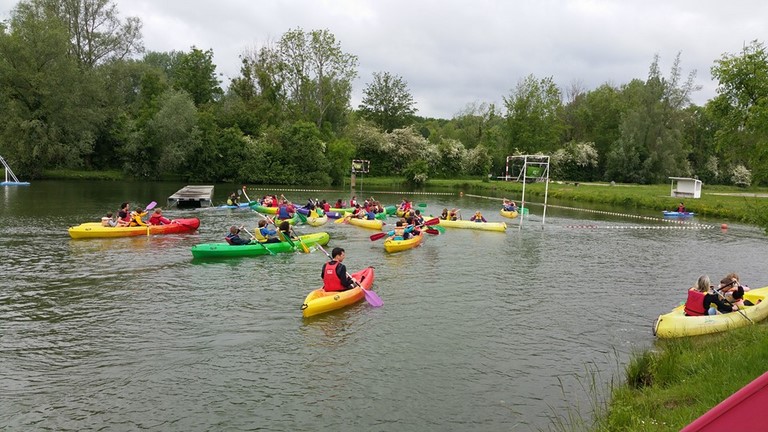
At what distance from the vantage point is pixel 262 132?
5866 centimetres

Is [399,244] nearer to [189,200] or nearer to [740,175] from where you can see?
[189,200]

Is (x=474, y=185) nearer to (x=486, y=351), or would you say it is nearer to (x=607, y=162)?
(x=607, y=162)

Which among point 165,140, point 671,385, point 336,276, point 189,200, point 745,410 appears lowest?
point 671,385

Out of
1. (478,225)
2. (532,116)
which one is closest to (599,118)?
(532,116)

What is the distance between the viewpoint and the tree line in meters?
44.8

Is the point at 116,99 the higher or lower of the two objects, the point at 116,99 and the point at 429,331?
the higher

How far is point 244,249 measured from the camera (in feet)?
57.6

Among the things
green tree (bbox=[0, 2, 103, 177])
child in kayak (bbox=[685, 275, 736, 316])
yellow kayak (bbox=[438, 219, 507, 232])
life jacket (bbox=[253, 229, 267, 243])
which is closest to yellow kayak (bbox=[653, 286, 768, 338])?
child in kayak (bbox=[685, 275, 736, 316])

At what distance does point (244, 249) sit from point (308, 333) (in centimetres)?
711

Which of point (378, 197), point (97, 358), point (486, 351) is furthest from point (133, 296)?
point (378, 197)

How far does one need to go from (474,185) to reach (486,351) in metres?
49.9

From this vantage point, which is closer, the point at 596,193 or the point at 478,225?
the point at 478,225

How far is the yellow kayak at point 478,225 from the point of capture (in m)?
25.5

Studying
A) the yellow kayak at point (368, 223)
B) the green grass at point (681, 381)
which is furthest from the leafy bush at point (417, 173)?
the green grass at point (681, 381)
